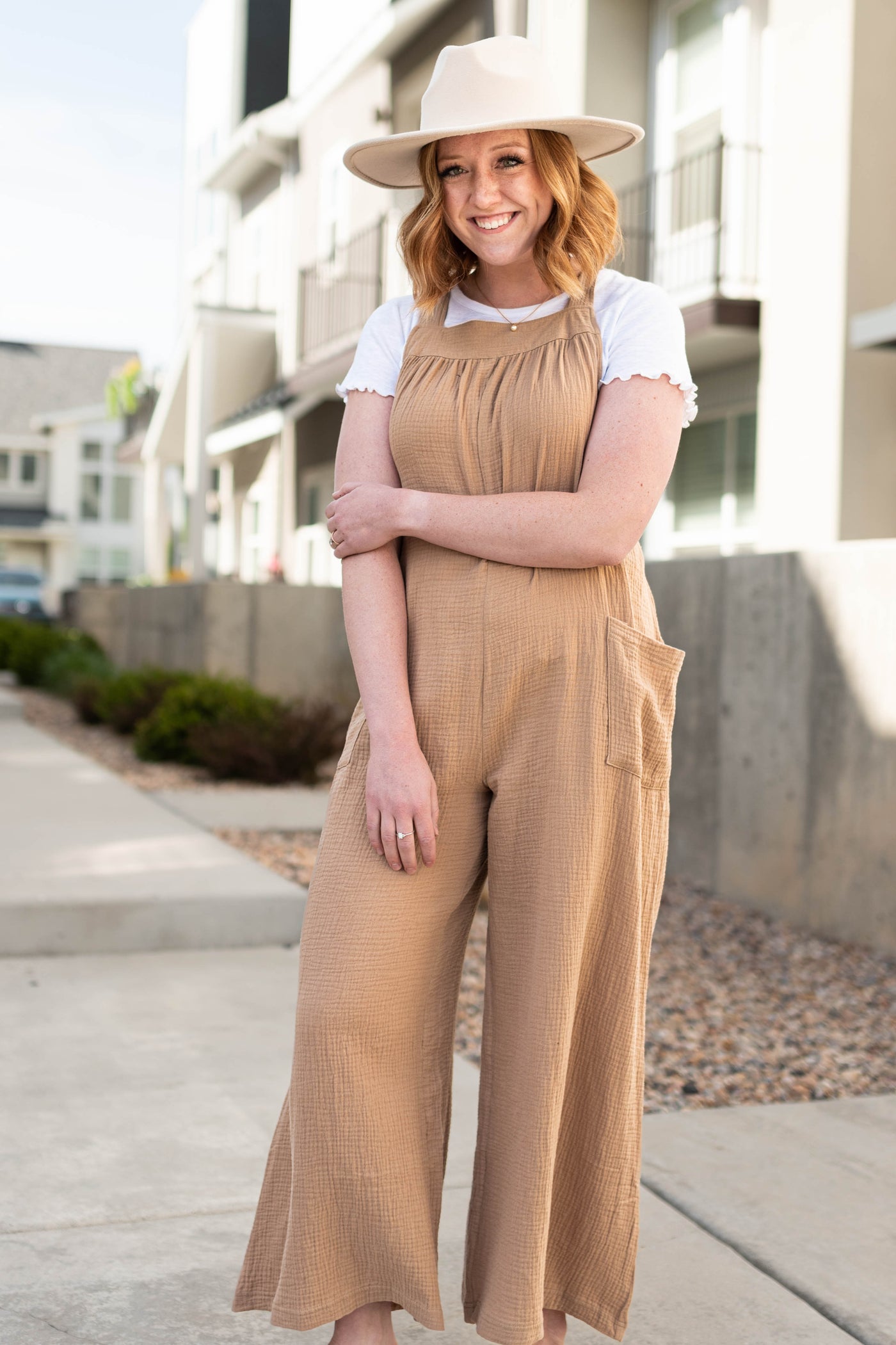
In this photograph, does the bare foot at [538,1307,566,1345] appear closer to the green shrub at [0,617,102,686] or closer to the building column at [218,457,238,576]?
the green shrub at [0,617,102,686]

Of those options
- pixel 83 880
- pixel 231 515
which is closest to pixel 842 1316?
pixel 83 880

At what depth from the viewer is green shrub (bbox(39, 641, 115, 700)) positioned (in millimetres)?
15086

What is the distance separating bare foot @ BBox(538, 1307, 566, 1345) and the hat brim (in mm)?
1750

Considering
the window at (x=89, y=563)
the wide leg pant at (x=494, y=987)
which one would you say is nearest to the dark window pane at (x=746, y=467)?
the wide leg pant at (x=494, y=987)

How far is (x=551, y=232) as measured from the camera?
2.11 metres

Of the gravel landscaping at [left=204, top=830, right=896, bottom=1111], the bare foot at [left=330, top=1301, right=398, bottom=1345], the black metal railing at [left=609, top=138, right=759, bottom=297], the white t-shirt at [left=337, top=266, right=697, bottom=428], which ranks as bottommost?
the gravel landscaping at [left=204, top=830, right=896, bottom=1111]

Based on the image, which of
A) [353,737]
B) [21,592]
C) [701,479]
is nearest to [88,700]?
[701,479]

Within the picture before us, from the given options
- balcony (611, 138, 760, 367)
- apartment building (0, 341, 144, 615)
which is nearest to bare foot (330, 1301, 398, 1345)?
A: balcony (611, 138, 760, 367)

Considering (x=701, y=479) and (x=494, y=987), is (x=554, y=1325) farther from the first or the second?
(x=701, y=479)

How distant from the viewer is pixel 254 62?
1895cm

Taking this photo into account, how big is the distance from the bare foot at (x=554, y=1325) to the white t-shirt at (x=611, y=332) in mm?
1367

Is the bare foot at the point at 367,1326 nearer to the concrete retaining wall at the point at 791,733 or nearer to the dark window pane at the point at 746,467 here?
the concrete retaining wall at the point at 791,733

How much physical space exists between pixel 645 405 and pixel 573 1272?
51.2 inches

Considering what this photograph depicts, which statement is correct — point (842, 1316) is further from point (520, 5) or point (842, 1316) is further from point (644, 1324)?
point (520, 5)
